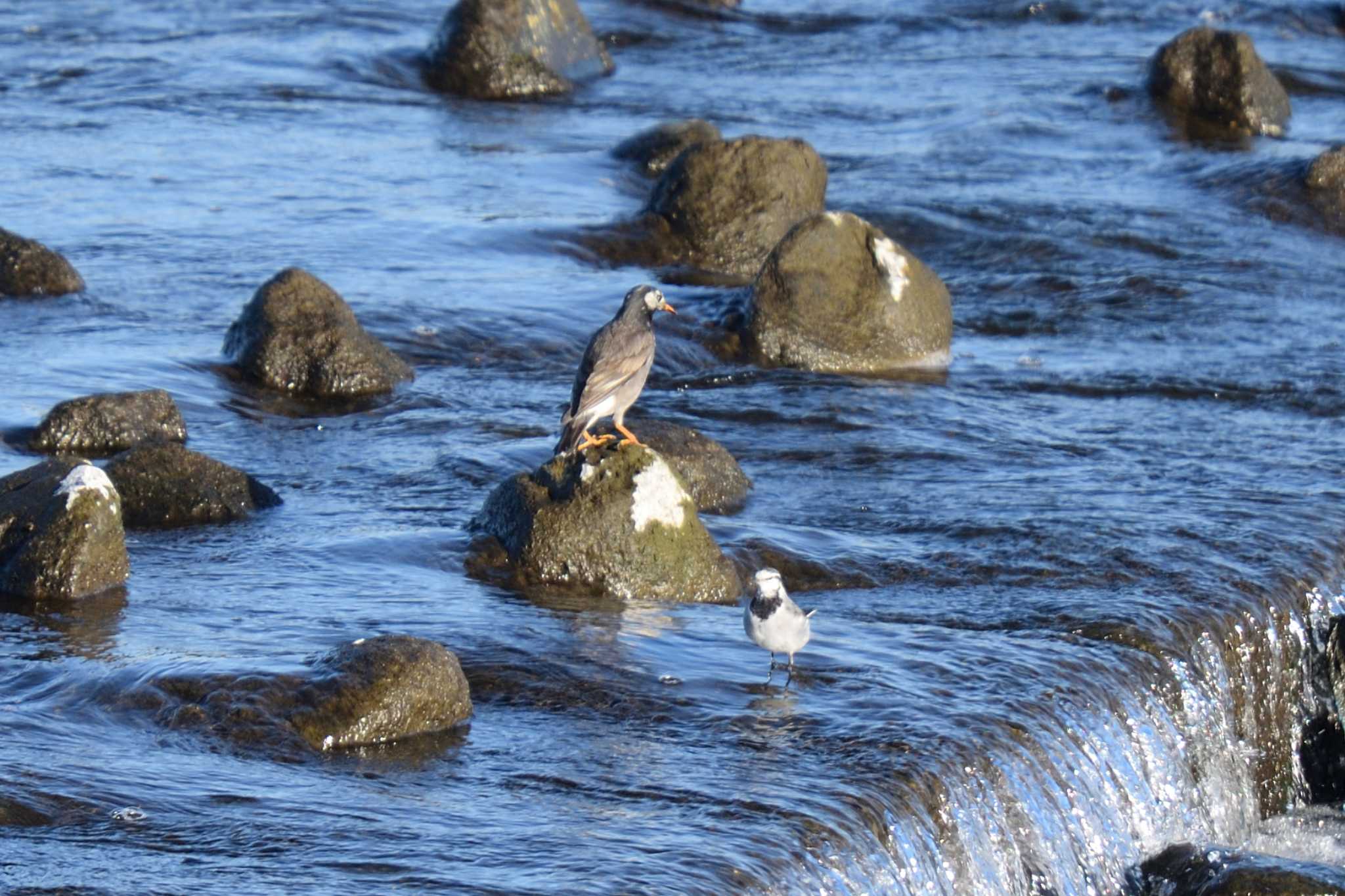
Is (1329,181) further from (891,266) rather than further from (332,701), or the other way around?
(332,701)

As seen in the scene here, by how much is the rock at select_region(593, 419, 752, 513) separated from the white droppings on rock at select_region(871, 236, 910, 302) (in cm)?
331

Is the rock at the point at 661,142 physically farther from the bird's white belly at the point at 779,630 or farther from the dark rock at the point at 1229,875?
the dark rock at the point at 1229,875

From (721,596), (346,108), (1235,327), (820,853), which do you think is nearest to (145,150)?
(346,108)

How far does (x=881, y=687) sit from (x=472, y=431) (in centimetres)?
415

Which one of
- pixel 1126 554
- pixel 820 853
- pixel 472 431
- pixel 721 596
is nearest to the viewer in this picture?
pixel 820 853

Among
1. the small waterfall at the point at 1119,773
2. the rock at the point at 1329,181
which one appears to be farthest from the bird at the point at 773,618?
the rock at the point at 1329,181

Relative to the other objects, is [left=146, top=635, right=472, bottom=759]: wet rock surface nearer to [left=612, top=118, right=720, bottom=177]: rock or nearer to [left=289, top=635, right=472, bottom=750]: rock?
[left=289, top=635, right=472, bottom=750]: rock

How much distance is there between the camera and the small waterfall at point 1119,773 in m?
6.50

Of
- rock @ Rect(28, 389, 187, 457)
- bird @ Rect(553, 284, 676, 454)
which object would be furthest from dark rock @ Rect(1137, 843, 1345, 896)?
rock @ Rect(28, 389, 187, 457)

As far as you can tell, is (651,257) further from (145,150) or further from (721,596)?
(721,596)

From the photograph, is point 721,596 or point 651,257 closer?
point 721,596

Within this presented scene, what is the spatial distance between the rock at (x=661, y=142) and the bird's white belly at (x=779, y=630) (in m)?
10.6

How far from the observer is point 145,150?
57.2ft

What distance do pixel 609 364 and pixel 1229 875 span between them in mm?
3374
